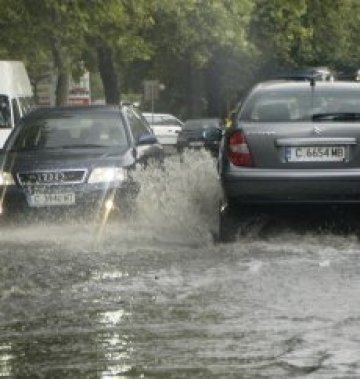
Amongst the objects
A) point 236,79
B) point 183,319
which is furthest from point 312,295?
point 236,79

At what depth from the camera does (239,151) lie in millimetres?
11516

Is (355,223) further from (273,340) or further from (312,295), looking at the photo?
(273,340)

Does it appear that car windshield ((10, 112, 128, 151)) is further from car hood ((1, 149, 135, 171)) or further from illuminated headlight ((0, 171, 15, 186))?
illuminated headlight ((0, 171, 15, 186))

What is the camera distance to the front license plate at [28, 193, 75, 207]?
1345 cm

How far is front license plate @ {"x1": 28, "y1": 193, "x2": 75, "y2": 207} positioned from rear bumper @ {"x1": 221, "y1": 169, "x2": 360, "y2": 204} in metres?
2.54

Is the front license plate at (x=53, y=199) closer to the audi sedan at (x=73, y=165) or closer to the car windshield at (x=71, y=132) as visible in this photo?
the audi sedan at (x=73, y=165)

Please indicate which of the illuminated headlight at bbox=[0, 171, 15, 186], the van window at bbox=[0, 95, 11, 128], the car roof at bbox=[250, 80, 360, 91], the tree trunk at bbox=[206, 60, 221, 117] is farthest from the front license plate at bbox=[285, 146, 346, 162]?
the tree trunk at bbox=[206, 60, 221, 117]

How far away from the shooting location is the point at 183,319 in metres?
7.93

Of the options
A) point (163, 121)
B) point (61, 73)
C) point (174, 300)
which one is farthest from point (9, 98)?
point (163, 121)

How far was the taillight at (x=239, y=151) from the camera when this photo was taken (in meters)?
11.5

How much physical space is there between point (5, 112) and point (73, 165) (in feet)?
33.8

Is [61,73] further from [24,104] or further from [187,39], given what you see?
[187,39]

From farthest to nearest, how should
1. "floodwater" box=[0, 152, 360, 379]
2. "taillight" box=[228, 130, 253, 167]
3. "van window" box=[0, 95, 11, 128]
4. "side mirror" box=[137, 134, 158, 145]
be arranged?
"van window" box=[0, 95, 11, 128] → "side mirror" box=[137, 134, 158, 145] → "taillight" box=[228, 130, 253, 167] → "floodwater" box=[0, 152, 360, 379]

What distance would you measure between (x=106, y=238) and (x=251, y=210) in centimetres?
160
